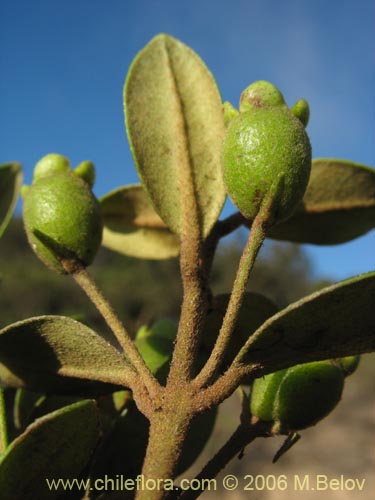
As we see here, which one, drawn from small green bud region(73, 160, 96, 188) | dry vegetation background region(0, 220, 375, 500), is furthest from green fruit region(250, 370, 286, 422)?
dry vegetation background region(0, 220, 375, 500)

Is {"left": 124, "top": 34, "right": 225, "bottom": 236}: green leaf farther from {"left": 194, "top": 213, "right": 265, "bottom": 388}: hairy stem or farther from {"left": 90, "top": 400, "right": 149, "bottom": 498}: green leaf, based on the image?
{"left": 90, "top": 400, "right": 149, "bottom": 498}: green leaf

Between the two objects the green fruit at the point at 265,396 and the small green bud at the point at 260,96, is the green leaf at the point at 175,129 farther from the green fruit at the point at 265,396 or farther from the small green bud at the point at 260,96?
the green fruit at the point at 265,396

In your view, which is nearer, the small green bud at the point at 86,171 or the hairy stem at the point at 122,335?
the hairy stem at the point at 122,335

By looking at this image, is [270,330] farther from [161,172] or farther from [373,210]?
[373,210]

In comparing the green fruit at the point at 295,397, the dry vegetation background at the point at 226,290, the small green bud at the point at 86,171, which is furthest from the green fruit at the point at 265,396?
the dry vegetation background at the point at 226,290

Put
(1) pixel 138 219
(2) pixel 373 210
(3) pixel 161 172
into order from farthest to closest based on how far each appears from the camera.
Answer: (1) pixel 138 219 < (2) pixel 373 210 < (3) pixel 161 172

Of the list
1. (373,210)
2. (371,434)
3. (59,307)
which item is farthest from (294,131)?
(59,307)

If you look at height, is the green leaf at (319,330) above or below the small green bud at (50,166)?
below

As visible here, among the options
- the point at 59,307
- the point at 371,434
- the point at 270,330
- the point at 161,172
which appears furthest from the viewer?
the point at 59,307
